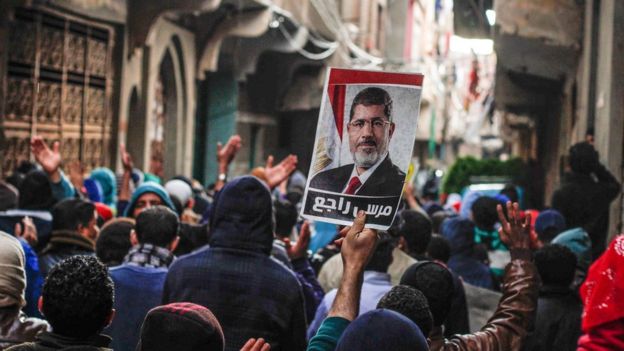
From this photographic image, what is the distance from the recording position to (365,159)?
315 cm

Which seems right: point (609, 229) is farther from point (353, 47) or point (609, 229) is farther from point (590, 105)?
point (353, 47)

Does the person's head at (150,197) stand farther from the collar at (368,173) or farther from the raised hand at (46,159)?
the collar at (368,173)

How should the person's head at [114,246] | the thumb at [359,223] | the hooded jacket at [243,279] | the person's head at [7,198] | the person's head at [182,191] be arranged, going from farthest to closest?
1. the person's head at [182,191]
2. the person's head at [7,198]
3. the person's head at [114,246]
4. the hooded jacket at [243,279]
5. the thumb at [359,223]

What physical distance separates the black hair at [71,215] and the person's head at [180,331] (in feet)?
8.41

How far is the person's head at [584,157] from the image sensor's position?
6422mm

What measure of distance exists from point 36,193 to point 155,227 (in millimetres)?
2056

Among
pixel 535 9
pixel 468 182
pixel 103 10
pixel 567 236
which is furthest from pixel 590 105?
pixel 468 182

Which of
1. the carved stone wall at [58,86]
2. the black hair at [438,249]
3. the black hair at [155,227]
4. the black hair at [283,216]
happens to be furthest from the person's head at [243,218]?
the carved stone wall at [58,86]

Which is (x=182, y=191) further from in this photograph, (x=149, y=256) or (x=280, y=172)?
(x=149, y=256)

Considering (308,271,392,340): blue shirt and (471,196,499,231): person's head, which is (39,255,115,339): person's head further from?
(471,196,499,231): person's head

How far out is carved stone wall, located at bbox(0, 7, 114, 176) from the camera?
32.0 ft

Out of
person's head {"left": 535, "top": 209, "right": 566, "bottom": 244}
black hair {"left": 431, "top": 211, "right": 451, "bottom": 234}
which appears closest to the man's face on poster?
person's head {"left": 535, "top": 209, "right": 566, "bottom": 244}

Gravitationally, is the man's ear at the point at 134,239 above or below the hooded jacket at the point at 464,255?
above

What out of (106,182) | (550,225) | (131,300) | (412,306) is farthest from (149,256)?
(106,182)
